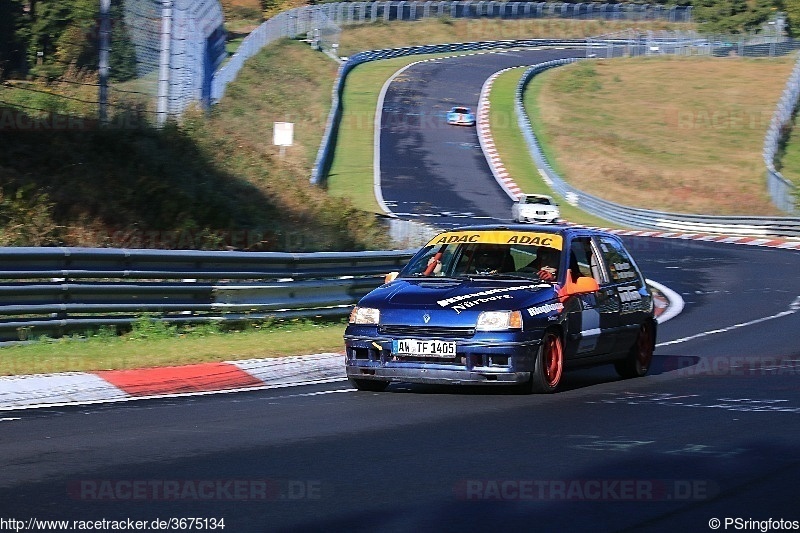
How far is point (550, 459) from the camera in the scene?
25.5ft

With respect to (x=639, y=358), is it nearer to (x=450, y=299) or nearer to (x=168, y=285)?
(x=450, y=299)

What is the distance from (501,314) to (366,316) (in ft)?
4.06

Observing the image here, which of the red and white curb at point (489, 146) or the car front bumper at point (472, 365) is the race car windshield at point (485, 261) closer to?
the car front bumper at point (472, 365)

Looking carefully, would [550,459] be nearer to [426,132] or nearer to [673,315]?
[673,315]

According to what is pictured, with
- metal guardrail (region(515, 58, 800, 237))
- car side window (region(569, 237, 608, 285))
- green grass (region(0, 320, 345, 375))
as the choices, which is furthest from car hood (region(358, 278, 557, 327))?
metal guardrail (region(515, 58, 800, 237))

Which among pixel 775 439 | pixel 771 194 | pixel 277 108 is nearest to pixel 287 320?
pixel 775 439

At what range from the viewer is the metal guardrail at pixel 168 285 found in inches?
516

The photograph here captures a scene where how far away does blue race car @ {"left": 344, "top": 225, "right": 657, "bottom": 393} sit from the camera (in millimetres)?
10555

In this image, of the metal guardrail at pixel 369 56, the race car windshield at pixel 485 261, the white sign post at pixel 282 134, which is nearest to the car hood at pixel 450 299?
the race car windshield at pixel 485 261

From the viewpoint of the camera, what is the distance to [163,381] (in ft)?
37.5

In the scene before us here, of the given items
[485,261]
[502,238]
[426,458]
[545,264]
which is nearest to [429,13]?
[502,238]

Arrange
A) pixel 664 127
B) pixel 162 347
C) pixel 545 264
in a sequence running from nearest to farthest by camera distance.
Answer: pixel 545 264 < pixel 162 347 < pixel 664 127

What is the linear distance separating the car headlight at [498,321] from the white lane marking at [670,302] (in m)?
9.34

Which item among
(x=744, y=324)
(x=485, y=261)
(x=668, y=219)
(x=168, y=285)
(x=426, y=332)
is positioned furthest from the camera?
(x=668, y=219)
